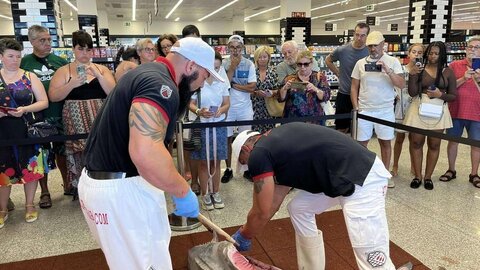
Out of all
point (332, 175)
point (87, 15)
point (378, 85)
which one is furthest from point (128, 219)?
point (87, 15)

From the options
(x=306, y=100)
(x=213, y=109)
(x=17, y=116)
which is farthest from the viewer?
(x=306, y=100)

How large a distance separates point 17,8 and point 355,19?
24250 millimetres

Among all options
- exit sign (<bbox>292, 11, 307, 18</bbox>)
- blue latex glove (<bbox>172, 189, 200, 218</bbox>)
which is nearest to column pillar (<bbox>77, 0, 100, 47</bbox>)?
exit sign (<bbox>292, 11, 307, 18</bbox>)

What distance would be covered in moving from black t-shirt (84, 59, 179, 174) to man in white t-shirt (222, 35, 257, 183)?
8.18ft

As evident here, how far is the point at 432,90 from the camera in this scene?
3.93 meters

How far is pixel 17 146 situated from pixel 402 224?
3.32m

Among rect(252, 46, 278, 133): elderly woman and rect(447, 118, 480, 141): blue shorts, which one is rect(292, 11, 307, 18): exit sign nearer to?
rect(252, 46, 278, 133): elderly woman

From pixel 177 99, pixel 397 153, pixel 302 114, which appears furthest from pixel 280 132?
pixel 397 153

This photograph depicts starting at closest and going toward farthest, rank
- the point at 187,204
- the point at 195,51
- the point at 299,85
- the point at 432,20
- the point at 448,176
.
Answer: the point at 195,51 < the point at 187,204 < the point at 299,85 < the point at 448,176 < the point at 432,20

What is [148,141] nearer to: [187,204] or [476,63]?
[187,204]

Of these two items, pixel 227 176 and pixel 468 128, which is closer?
pixel 468 128

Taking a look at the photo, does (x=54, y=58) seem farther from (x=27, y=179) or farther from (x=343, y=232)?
(x=343, y=232)

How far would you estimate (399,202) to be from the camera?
3732mm

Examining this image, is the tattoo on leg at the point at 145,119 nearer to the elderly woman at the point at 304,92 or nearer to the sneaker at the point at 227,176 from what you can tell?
the elderly woman at the point at 304,92
